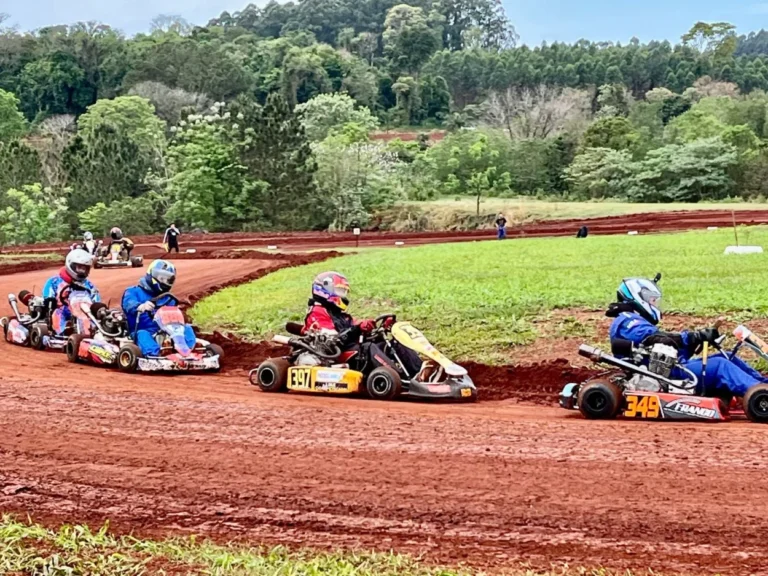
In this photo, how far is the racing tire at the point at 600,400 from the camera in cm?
1027

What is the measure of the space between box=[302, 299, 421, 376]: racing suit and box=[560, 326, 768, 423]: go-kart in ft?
7.65

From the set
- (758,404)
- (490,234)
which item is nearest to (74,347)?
(758,404)

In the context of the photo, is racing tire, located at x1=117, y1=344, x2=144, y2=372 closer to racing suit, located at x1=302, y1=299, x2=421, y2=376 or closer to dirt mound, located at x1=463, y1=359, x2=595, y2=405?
racing suit, located at x1=302, y1=299, x2=421, y2=376

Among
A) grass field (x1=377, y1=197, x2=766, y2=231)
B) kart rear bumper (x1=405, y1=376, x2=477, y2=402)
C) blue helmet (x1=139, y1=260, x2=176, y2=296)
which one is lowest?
kart rear bumper (x1=405, y1=376, x2=477, y2=402)

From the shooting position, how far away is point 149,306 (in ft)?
47.8

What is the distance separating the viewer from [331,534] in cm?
640

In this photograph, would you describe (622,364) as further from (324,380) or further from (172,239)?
(172,239)

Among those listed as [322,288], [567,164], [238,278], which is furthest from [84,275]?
[567,164]

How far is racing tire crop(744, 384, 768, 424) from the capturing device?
381 inches

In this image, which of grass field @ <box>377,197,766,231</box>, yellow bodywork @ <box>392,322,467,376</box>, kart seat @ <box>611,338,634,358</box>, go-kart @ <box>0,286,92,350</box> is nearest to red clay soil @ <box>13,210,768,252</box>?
grass field @ <box>377,197,766,231</box>

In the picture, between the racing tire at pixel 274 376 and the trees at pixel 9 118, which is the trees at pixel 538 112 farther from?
the racing tire at pixel 274 376

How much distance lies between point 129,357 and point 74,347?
1588 millimetres

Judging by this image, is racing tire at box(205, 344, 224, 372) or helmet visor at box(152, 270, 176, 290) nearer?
helmet visor at box(152, 270, 176, 290)

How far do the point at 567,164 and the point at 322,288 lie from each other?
61.9 meters
